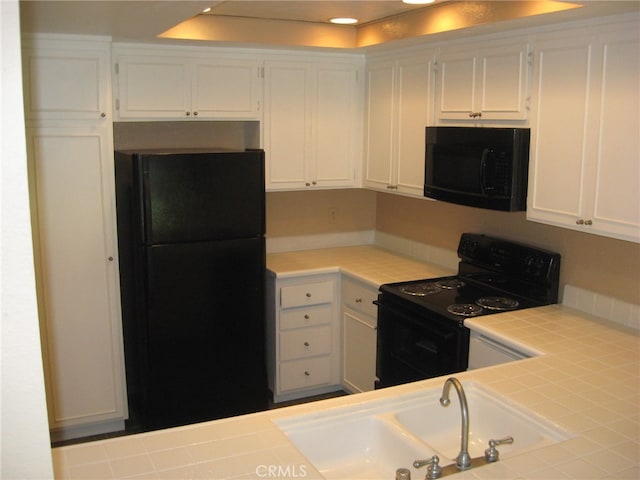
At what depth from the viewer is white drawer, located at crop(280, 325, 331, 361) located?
4.07 meters

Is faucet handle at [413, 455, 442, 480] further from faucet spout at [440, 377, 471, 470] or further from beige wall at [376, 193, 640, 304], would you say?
beige wall at [376, 193, 640, 304]

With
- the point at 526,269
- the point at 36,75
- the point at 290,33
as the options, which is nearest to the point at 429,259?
the point at 526,269

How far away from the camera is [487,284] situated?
3.57 meters

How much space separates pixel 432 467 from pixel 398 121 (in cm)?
256

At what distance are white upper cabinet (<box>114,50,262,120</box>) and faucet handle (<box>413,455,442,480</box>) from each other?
260cm

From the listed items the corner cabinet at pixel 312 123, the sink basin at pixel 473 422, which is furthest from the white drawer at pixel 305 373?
the sink basin at pixel 473 422

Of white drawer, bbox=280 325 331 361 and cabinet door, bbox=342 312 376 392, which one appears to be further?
white drawer, bbox=280 325 331 361

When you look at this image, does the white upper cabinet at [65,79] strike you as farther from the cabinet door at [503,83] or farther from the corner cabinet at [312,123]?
the cabinet door at [503,83]

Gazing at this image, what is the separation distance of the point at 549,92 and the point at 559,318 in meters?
1.00

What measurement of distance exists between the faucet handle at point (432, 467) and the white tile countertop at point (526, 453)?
0.24 feet

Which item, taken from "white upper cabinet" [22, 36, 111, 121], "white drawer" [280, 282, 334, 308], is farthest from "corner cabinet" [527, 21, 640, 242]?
"white upper cabinet" [22, 36, 111, 121]

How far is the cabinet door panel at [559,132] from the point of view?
8.86 ft

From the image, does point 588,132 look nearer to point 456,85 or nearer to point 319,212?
point 456,85

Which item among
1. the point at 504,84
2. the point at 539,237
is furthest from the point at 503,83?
the point at 539,237
